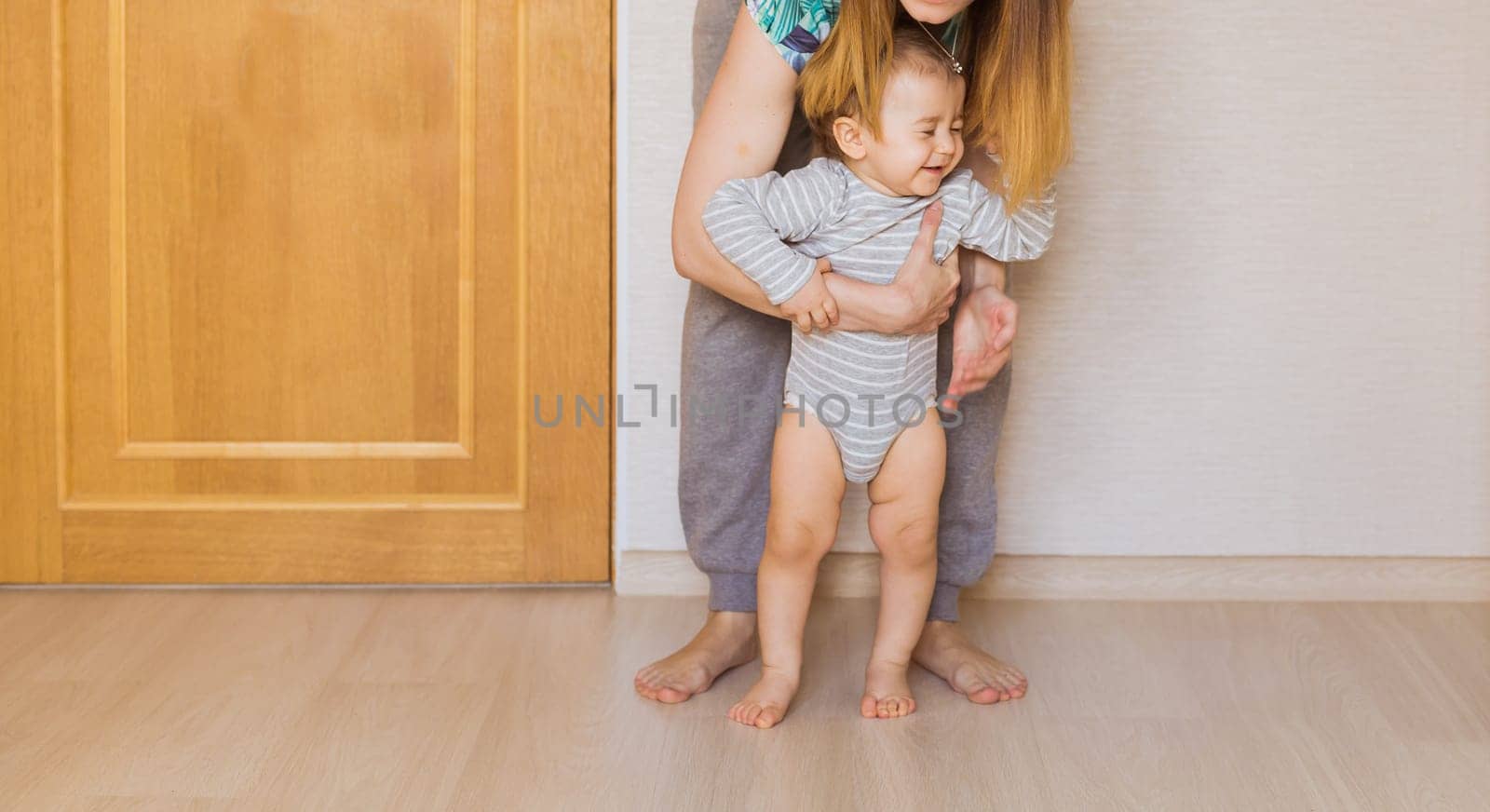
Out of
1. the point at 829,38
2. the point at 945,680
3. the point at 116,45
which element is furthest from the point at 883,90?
the point at 116,45

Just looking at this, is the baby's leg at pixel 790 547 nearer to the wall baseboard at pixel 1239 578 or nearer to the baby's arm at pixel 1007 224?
the baby's arm at pixel 1007 224

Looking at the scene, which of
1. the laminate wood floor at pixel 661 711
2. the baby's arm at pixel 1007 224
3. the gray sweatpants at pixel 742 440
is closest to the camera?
the laminate wood floor at pixel 661 711

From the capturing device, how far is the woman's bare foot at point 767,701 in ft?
4.87

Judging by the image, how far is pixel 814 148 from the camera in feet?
4.93

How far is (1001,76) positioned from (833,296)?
27 centimetres

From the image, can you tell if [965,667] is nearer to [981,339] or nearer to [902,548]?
[902,548]

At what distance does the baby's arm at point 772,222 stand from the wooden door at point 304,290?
0.47 meters

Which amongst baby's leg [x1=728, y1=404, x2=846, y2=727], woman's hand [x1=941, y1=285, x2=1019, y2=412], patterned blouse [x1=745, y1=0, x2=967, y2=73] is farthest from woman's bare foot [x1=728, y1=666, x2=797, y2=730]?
patterned blouse [x1=745, y1=0, x2=967, y2=73]

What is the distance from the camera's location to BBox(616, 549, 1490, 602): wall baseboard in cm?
192

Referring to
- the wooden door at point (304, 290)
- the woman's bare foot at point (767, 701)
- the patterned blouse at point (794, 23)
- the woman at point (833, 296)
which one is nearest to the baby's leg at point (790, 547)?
the woman's bare foot at point (767, 701)

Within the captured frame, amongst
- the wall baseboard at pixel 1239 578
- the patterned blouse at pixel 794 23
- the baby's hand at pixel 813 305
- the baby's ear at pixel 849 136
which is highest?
the patterned blouse at pixel 794 23

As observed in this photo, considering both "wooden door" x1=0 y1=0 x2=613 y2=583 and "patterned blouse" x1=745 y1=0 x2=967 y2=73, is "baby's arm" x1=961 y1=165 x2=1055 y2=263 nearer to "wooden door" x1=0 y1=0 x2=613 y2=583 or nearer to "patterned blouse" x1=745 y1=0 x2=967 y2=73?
"patterned blouse" x1=745 y1=0 x2=967 y2=73

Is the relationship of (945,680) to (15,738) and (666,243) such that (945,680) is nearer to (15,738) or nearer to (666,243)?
(666,243)

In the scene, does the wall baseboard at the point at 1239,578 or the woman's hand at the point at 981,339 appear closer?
the woman's hand at the point at 981,339
